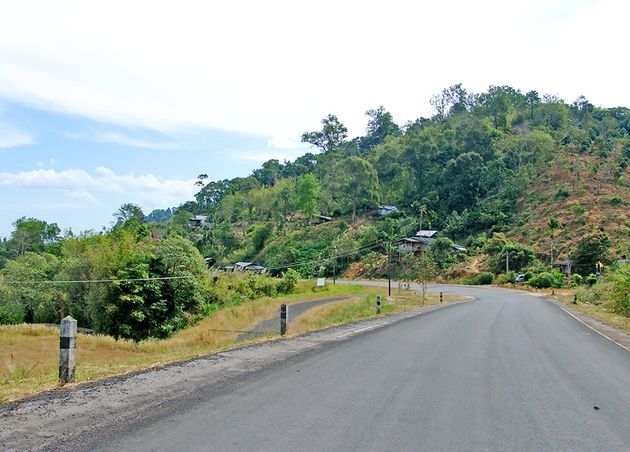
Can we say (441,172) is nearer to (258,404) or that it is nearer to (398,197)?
(398,197)

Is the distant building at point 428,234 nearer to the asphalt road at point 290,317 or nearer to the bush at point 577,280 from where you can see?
the bush at point 577,280

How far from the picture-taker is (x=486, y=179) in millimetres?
92562

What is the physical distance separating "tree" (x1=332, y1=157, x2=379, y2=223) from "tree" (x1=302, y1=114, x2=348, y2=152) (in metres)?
37.4

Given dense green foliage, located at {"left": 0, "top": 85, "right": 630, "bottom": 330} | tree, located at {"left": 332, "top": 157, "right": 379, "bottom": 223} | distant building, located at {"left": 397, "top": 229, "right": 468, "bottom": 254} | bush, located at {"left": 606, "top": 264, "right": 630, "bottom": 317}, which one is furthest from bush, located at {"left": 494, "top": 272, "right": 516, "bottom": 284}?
tree, located at {"left": 332, "top": 157, "right": 379, "bottom": 223}

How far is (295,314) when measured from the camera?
41.4 m

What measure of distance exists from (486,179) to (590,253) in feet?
102

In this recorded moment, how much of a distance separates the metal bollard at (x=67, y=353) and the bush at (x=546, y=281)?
60.7 meters

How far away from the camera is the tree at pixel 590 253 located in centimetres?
6300

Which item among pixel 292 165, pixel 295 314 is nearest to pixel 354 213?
pixel 292 165

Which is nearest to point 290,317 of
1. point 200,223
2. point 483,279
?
point 483,279

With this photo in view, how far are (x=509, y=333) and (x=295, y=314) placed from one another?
83.1 feet

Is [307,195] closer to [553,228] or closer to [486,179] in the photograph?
[486,179]

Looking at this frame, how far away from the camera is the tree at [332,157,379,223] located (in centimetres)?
10088

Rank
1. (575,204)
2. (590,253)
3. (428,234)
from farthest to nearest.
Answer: (428,234)
(575,204)
(590,253)
